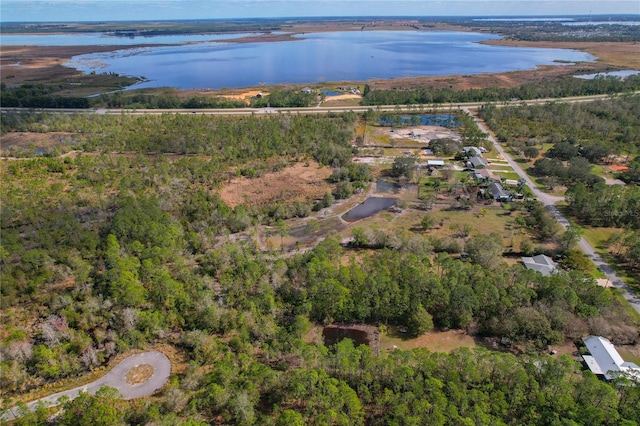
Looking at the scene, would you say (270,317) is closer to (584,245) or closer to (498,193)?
(584,245)

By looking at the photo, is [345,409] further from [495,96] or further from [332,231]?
[495,96]

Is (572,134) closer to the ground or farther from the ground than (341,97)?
closer to the ground

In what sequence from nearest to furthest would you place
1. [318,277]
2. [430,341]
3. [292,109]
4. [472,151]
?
[430,341] → [318,277] → [472,151] → [292,109]

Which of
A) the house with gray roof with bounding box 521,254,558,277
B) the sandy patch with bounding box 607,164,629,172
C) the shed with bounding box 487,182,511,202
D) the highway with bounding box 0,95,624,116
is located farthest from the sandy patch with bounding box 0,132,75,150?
the sandy patch with bounding box 607,164,629,172

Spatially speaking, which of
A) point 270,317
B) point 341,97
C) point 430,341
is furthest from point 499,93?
point 270,317

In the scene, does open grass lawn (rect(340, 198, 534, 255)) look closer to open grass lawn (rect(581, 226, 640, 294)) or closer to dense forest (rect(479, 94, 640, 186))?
open grass lawn (rect(581, 226, 640, 294))

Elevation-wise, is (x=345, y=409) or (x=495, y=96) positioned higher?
(x=495, y=96)

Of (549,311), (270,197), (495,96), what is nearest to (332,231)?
(270,197)
